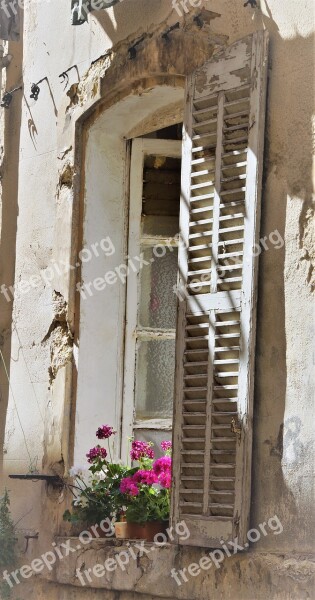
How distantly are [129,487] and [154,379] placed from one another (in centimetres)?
100

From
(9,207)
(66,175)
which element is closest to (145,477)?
(66,175)

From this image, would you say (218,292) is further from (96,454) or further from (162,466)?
(96,454)

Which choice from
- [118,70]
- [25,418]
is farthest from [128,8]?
[25,418]

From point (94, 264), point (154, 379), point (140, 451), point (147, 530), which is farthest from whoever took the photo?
point (154, 379)

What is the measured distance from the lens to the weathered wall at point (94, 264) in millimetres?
5168

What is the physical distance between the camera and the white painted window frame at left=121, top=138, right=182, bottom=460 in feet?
22.3

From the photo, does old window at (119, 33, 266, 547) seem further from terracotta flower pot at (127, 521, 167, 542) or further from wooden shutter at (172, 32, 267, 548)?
terracotta flower pot at (127, 521, 167, 542)

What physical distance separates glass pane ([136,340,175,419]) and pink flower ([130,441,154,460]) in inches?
22.3

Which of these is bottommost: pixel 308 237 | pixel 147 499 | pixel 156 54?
pixel 147 499

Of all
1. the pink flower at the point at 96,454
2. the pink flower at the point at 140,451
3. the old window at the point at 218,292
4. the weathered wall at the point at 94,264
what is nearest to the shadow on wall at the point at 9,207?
the weathered wall at the point at 94,264

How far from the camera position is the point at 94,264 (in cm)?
683

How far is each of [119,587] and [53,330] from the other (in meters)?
1.59

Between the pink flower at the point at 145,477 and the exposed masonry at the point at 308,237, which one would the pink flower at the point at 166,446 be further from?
the exposed masonry at the point at 308,237

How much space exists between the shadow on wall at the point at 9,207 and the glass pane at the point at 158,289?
3.21ft
